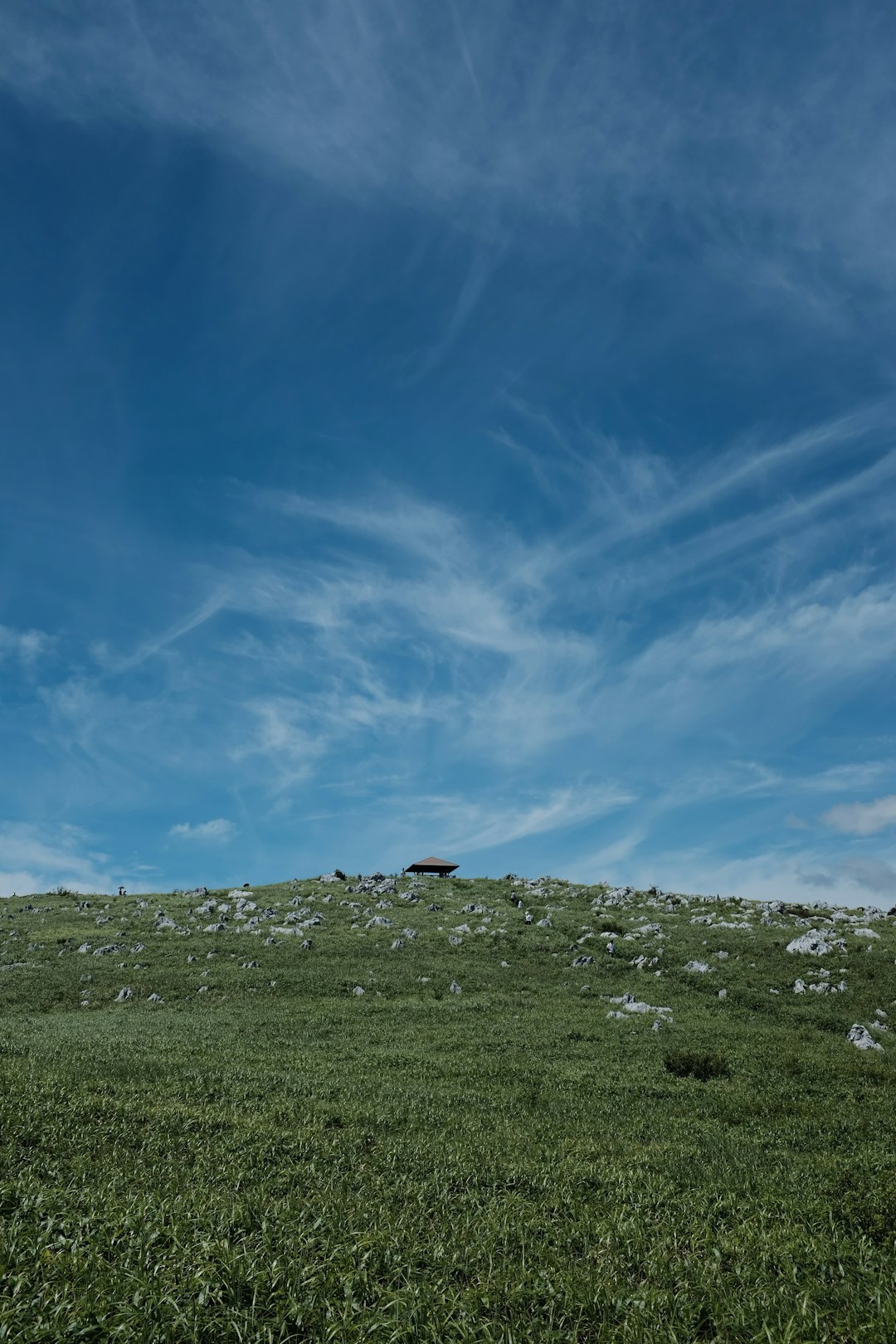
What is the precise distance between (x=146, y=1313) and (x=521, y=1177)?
659 centimetres

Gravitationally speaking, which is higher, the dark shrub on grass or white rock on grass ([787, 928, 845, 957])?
white rock on grass ([787, 928, 845, 957])

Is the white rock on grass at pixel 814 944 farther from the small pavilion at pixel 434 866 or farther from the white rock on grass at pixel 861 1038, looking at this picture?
the small pavilion at pixel 434 866

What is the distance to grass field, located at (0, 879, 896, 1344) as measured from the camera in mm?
8273

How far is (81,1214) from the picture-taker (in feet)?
31.0

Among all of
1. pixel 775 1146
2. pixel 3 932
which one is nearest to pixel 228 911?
pixel 3 932

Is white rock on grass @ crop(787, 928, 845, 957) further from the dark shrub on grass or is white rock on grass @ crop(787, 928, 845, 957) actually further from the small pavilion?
the small pavilion

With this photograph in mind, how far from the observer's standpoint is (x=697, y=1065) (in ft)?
70.9

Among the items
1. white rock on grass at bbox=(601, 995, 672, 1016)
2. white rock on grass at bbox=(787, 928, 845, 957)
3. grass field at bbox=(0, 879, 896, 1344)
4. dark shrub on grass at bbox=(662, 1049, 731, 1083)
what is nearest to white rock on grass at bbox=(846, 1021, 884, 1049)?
grass field at bbox=(0, 879, 896, 1344)

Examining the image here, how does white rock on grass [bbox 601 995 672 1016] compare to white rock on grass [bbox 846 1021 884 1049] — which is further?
white rock on grass [bbox 601 995 672 1016]

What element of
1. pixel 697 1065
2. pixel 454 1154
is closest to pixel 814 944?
pixel 697 1065

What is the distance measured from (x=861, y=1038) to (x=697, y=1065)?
744 centimetres

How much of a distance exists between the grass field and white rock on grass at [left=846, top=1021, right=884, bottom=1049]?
0.36 metres

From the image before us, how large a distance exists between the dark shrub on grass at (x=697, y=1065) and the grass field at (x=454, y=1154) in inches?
5.5

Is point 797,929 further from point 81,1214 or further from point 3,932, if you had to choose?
point 3,932
